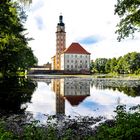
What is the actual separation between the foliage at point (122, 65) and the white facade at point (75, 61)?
6.44 metres

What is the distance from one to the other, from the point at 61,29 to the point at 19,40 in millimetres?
138424

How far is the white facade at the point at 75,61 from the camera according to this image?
180500 millimetres

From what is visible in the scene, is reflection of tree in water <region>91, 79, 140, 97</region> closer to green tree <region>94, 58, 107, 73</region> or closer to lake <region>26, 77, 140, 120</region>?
lake <region>26, 77, 140, 120</region>

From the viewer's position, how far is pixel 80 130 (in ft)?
39.7

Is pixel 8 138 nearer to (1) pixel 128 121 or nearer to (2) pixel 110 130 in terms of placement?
(2) pixel 110 130

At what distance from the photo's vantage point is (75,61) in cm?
18262

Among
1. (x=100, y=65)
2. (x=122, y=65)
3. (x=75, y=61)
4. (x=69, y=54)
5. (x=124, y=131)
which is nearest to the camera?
(x=124, y=131)

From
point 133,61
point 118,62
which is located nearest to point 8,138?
point 133,61

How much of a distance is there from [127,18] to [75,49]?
159m

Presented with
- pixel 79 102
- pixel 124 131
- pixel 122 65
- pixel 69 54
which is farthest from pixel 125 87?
pixel 69 54

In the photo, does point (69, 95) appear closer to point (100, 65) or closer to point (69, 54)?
point (69, 54)

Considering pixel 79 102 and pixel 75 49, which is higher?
pixel 75 49

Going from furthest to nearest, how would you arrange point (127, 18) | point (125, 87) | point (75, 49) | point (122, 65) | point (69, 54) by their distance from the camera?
1. point (75, 49)
2. point (69, 54)
3. point (122, 65)
4. point (125, 87)
5. point (127, 18)

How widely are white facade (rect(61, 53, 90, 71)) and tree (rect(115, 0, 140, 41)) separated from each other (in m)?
156
